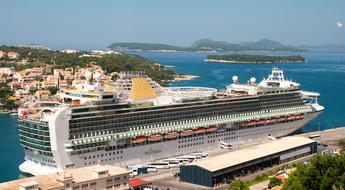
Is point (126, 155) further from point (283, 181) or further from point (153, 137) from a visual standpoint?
point (283, 181)

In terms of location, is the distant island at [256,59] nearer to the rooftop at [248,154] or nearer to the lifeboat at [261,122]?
the lifeboat at [261,122]

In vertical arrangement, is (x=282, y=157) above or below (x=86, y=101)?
below

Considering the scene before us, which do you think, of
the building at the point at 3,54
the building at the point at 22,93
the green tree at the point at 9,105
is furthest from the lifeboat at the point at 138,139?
the building at the point at 3,54

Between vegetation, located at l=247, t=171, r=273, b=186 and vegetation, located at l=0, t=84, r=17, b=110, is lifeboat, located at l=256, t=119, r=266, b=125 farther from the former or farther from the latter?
vegetation, located at l=0, t=84, r=17, b=110

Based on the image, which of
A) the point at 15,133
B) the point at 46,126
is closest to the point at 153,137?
the point at 46,126

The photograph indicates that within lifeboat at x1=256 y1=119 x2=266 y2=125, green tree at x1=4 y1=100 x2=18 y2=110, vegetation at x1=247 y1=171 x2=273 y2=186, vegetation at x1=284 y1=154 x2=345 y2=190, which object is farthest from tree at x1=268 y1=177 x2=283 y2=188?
green tree at x1=4 y1=100 x2=18 y2=110

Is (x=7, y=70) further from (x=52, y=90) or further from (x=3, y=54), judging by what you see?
(x=3, y=54)
